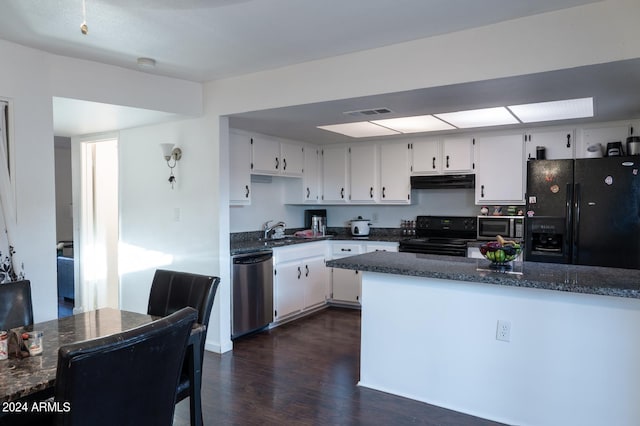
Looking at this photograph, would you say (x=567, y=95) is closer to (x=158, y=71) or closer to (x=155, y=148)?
(x=158, y=71)

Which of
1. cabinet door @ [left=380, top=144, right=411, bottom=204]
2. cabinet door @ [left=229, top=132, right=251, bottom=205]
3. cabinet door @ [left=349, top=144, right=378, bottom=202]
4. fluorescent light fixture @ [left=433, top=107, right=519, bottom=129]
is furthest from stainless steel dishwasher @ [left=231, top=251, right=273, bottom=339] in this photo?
fluorescent light fixture @ [left=433, top=107, right=519, bottom=129]

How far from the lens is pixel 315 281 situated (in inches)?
199

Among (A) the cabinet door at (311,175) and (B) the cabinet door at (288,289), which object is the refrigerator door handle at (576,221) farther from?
(A) the cabinet door at (311,175)

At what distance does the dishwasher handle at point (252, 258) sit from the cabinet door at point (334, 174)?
1.53 m

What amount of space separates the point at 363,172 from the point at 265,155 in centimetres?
134

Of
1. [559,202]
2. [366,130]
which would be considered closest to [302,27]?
[366,130]

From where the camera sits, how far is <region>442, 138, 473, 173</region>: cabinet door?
4750 millimetres

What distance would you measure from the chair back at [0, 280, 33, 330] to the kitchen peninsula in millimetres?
1739

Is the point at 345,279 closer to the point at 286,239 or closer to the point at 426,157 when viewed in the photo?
the point at 286,239

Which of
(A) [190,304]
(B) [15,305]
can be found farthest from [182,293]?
(B) [15,305]

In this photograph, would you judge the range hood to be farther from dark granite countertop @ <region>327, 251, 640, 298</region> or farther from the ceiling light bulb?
the ceiling light bulb

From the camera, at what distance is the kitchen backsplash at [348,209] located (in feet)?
16.6

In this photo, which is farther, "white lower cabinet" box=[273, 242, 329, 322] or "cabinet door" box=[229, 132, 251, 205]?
"white lower cabinet" box=[273, 242, 329, 322]

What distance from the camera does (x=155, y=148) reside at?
4.21 metres
